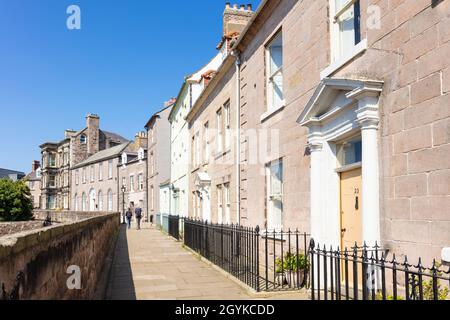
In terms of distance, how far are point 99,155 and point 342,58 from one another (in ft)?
178

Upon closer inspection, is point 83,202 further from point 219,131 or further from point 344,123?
point 344,123

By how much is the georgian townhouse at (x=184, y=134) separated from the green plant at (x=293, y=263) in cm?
1391

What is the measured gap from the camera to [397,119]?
5652 millimetres

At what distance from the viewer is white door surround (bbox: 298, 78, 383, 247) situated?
6.00 metres

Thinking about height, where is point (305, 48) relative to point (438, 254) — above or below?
above

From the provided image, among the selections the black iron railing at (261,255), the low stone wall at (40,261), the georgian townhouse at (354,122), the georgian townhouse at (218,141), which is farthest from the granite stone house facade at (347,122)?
the low stone wall at (40,261)

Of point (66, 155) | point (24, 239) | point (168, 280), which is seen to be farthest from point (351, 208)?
point (66, 155)

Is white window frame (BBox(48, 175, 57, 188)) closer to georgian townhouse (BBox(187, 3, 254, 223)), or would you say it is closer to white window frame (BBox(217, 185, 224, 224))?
georgian townhouse (BBox(187, 3, 254, 223))

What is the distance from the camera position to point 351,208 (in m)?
7.12

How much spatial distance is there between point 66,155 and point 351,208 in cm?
→ 6422

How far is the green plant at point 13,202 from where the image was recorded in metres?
37.7

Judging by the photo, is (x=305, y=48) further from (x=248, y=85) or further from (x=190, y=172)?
(x=190, y=172)

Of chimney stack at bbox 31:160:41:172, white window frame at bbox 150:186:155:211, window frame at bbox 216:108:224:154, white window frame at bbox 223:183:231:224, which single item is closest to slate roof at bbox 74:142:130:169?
white window frame at bbox 150:186:155:211
